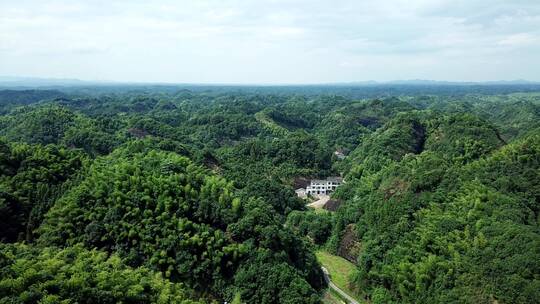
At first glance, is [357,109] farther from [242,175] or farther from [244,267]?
[244,267]

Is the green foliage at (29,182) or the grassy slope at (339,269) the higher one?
the green foliage at (29,182)

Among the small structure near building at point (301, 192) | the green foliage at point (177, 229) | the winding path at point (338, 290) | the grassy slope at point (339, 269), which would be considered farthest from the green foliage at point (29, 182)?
the small structure near building at point (301, 192)

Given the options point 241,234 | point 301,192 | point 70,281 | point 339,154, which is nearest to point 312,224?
point 241,234

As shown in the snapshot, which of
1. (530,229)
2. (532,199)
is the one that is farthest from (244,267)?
(532,199)

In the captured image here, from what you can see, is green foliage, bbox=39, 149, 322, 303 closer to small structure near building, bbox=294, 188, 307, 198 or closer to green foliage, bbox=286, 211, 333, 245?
green foliage, bbox=286, 211, 333, 245

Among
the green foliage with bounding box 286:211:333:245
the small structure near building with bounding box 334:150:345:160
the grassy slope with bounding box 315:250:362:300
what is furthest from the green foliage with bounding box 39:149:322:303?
the small structure near building with bounding box 334:150:345:160

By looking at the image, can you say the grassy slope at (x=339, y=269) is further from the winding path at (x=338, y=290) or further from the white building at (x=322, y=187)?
the white building at (x=322, y=187)

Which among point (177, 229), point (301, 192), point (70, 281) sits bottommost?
point (301, 192)

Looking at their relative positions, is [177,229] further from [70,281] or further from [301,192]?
[301,192]
